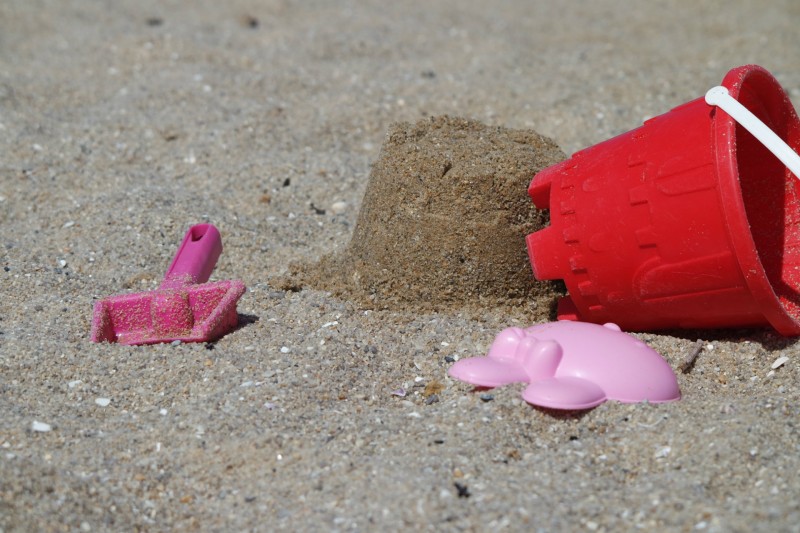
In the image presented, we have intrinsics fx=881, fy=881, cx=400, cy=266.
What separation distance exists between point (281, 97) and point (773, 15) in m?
3.24

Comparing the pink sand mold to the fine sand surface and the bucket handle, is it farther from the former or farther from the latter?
the bucket handle

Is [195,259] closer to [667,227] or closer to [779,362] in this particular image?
[667,227]

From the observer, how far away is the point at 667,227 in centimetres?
200

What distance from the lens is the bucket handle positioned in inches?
76.7

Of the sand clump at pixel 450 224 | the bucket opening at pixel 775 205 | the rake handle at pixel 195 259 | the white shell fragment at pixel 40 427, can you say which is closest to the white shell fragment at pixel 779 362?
the bucket opening at pixel 775 205

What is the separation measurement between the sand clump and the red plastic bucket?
87 millimetres

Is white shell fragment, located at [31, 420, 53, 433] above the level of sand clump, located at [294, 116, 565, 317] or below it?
below

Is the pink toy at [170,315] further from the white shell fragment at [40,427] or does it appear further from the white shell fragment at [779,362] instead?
the white shell fragment at [779,362]

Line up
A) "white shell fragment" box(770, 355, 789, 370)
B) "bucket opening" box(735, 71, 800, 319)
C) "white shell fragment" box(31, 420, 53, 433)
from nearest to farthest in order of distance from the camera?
"white shell fragment" box(31, 420, 53, 433)
"white shell fragment" box(770, 355, 789, 370)
"bucket opening" box(735, 71, 800, 319)

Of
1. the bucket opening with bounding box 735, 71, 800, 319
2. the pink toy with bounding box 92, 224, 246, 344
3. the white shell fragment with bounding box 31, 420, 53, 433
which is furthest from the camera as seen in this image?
the bucket opening with bounding box 735, 71, 800, 319

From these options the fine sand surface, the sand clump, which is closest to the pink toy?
the fine sand surface

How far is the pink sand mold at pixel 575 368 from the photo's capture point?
6.26 feet

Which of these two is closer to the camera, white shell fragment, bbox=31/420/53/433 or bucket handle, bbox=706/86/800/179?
white shell fragment, bbox=31/420/53/433

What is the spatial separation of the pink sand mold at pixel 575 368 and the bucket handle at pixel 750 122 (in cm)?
53
